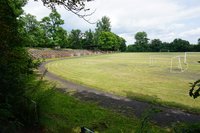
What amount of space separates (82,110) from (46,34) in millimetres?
61527

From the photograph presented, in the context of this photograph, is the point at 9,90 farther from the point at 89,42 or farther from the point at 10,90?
the point at 89,42

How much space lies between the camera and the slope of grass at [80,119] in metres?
7.12

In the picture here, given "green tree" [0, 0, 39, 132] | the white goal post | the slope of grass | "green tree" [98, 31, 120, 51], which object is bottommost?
the white goal post

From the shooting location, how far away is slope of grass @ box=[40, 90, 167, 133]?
712 cm

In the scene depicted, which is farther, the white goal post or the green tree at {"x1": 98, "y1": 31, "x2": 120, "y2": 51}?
the green tree at {"x1": 98, "y1": 31, "x2": 120, "y2": 51}

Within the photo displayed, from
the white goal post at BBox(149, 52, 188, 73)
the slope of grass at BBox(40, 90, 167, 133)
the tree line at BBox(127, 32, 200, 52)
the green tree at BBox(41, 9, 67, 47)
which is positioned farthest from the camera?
the tree line at BBox(127, 32, 200, 52)

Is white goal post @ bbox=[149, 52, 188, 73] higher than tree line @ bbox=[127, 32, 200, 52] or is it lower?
lower

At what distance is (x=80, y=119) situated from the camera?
388 inches

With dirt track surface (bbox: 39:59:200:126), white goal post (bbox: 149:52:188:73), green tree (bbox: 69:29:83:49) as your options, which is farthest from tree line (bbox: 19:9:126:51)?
dirt track surface (bbox: 39:59:200:126)

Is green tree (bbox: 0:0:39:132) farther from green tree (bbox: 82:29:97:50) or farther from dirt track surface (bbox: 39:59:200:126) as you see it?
green tree (bbox: 82:29:97:50)

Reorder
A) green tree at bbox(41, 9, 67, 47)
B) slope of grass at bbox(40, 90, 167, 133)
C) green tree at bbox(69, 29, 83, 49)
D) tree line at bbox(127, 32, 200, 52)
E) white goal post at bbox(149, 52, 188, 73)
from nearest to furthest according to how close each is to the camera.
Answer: slope of grass at bbox(40, 90, 167, 133) → white goal post at bbox(149, 52, 188, 73) → green tree at bbox(41, 9, 67, 47) → green tree at bbox(69, 29, 83, 49) → tree line at bbox(127, 32, 200, 52)

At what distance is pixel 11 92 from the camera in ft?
19.3

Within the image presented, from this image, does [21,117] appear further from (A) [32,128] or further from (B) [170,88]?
(B) [170,88]

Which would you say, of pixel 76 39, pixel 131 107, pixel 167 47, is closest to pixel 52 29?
pixel 76 39
